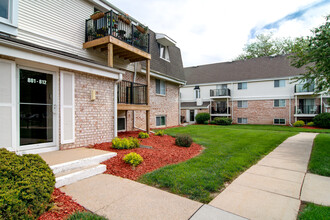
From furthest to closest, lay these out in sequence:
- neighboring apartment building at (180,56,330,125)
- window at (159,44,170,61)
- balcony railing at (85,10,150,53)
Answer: neighboring apartment building at (180,56,330,125) < window at (159,44,170,61) < balcony railing at (85,10,150,53)

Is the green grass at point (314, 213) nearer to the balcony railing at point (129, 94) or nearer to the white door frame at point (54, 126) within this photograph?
the white door frame at point (54, 126)

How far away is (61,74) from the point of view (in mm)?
5734

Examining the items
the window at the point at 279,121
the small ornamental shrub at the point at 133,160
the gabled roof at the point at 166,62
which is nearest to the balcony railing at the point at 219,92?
the window at the point at 279,121

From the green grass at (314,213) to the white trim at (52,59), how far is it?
6498 millimetres

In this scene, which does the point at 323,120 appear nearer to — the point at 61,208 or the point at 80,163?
the point at 80,163

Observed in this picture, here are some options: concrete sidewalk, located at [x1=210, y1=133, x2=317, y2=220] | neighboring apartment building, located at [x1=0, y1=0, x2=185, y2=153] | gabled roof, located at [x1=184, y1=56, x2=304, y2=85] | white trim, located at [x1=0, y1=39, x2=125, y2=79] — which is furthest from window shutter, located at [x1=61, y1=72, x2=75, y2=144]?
gabled roof, located at [x1=184, y1=56, x2=304, y2=85]

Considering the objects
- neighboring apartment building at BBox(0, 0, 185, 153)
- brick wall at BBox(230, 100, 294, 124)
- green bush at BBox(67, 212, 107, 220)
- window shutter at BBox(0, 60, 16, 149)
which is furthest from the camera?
brick wall at BBox(230, 100, 294, 124)

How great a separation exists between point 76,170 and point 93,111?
2870 millimetres

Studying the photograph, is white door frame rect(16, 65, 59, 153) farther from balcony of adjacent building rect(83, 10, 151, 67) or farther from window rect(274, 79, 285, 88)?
window rect(274, 79, 285, 88)

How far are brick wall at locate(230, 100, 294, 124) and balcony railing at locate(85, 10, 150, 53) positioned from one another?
19.8 meters

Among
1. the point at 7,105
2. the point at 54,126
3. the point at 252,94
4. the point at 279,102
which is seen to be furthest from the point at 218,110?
the point at 7,105

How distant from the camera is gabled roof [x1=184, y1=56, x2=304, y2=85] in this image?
23577 millimetres

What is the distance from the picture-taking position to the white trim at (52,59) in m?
4.53

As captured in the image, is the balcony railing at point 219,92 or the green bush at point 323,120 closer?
the green bush at point 323,120
